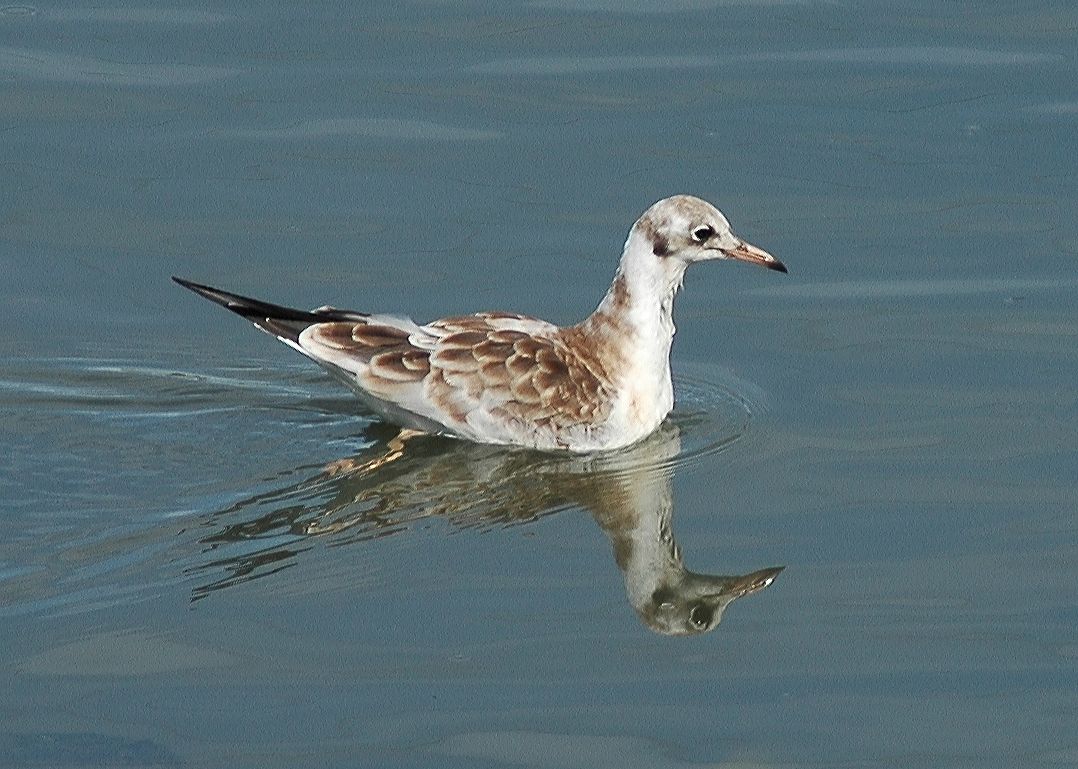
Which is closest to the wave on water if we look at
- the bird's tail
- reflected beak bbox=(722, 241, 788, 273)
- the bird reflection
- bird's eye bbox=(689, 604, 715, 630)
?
the bird reflection

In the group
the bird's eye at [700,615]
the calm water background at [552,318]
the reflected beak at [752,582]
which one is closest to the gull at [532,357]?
the calm water background at [552,318]

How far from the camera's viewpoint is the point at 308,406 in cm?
1070

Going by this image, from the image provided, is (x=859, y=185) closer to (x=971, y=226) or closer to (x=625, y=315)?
(x=971, y=226)

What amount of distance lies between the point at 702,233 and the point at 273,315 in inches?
82.0

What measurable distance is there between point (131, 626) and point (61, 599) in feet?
1.22

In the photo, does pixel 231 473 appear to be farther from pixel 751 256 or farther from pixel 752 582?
pixel 751 256

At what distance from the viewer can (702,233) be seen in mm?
10328

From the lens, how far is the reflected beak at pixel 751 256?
33.6 feet

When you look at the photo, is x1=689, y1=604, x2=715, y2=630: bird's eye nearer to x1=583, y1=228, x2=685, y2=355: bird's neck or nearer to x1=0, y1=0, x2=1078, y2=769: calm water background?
x1=0, y1=0, x2=1078, y2=769: calm water background

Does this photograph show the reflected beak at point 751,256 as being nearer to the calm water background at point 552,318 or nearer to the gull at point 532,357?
the gull at point 532,357

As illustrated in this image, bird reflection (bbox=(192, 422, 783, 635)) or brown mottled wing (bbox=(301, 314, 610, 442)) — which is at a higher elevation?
brown mottled wing (bbox=(301, 314, 610, 442))

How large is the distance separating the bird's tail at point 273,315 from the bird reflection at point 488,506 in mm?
664

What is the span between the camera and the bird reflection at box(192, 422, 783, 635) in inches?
344

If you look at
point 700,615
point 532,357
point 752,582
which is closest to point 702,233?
point 532,357
